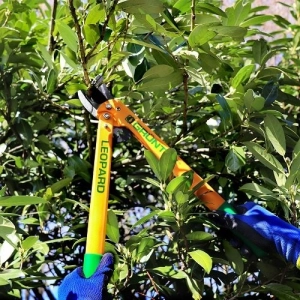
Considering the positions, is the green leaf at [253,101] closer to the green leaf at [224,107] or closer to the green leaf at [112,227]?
the green leaf at [224,107]

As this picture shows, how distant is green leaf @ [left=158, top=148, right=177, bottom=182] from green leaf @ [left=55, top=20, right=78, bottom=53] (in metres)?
0.25

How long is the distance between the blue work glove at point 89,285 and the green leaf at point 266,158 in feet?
1.10

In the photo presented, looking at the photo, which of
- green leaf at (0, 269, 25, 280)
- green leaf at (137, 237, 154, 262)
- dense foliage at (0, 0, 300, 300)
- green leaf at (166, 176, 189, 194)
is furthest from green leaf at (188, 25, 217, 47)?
green leaf at (0, 269, 25, 280)

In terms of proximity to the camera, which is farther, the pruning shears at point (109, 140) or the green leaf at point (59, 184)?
the green leaf at point (59, 184)

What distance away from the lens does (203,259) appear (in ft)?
3.23

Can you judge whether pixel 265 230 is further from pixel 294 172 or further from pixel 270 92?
pixel 270 92

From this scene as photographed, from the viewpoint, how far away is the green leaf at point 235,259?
1.07 metres

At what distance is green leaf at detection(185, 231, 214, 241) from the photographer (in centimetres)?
105

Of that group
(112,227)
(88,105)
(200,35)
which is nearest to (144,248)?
(112,227)

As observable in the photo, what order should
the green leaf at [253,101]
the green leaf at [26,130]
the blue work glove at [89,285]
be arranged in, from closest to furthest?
the blue work glove at [89,285] → the green leaf at [253,101] → the green leaf at [26,130]

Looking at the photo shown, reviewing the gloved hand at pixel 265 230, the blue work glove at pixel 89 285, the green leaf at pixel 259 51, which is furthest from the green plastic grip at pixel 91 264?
the green leaf at pixel 259 51

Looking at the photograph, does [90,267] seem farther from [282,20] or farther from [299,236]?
[282,20]

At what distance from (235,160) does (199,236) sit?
18 centimetres

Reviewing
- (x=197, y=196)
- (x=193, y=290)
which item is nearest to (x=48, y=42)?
(x=197, y=196)
